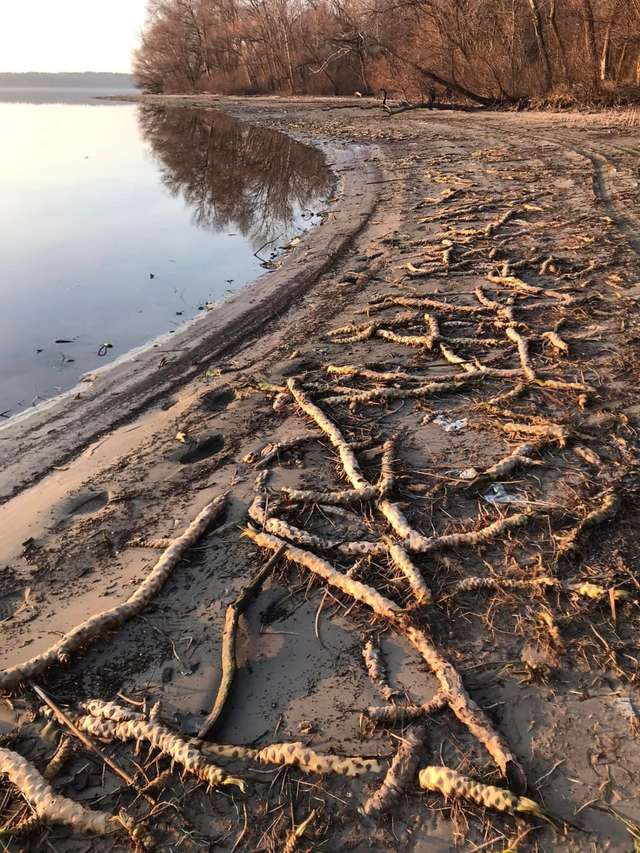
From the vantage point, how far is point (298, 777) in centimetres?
271

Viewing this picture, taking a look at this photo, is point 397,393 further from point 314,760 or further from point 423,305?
point 314,760

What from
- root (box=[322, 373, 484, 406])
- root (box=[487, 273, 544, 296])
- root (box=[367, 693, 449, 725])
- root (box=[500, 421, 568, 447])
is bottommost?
root (box=[367, 693, 449, 725])

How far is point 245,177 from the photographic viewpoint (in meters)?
21.4

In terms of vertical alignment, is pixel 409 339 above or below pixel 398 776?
above

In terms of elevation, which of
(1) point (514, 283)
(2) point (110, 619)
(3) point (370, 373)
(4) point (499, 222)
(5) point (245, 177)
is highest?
(5) point (245, 177)

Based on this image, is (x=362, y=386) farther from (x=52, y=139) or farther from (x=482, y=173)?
(x=52, y=139)

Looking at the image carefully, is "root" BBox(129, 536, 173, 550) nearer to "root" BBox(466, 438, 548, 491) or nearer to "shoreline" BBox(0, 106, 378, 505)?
"shoreline" BBox(0, 106, 378, 505)

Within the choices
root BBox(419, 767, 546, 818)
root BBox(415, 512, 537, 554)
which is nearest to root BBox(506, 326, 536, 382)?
root BBox(415, 512, 537, 554)

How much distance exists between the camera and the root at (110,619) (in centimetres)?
329

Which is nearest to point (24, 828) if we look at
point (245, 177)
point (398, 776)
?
point (398, 776)

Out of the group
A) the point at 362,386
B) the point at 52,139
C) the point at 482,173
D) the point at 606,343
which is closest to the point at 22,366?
the point at 362,386

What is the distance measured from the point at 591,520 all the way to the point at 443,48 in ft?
117

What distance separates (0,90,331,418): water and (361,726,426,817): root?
6.58 metres

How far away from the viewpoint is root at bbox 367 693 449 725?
2.90 meters
